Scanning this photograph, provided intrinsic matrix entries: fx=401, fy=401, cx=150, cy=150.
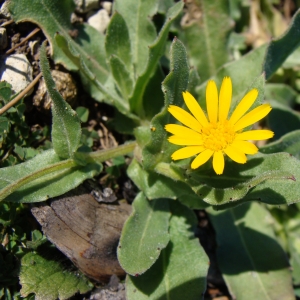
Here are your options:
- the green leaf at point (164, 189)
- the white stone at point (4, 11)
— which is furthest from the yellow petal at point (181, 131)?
the white stone at point (4, 11)

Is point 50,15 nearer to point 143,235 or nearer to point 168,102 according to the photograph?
point 168,102

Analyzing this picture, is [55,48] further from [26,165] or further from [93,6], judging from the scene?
[26,165]

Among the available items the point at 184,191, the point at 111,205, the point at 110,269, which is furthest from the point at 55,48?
the point at 110,269

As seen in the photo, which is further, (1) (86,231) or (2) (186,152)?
(1) (86,231)

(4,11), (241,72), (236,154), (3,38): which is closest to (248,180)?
(236,154)

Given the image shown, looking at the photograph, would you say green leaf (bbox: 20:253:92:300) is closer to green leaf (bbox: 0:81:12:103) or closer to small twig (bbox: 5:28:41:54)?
green leaf (bbox: 0:81:12:103)

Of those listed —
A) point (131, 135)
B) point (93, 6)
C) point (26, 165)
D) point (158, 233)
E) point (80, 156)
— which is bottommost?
point (158, 233)
